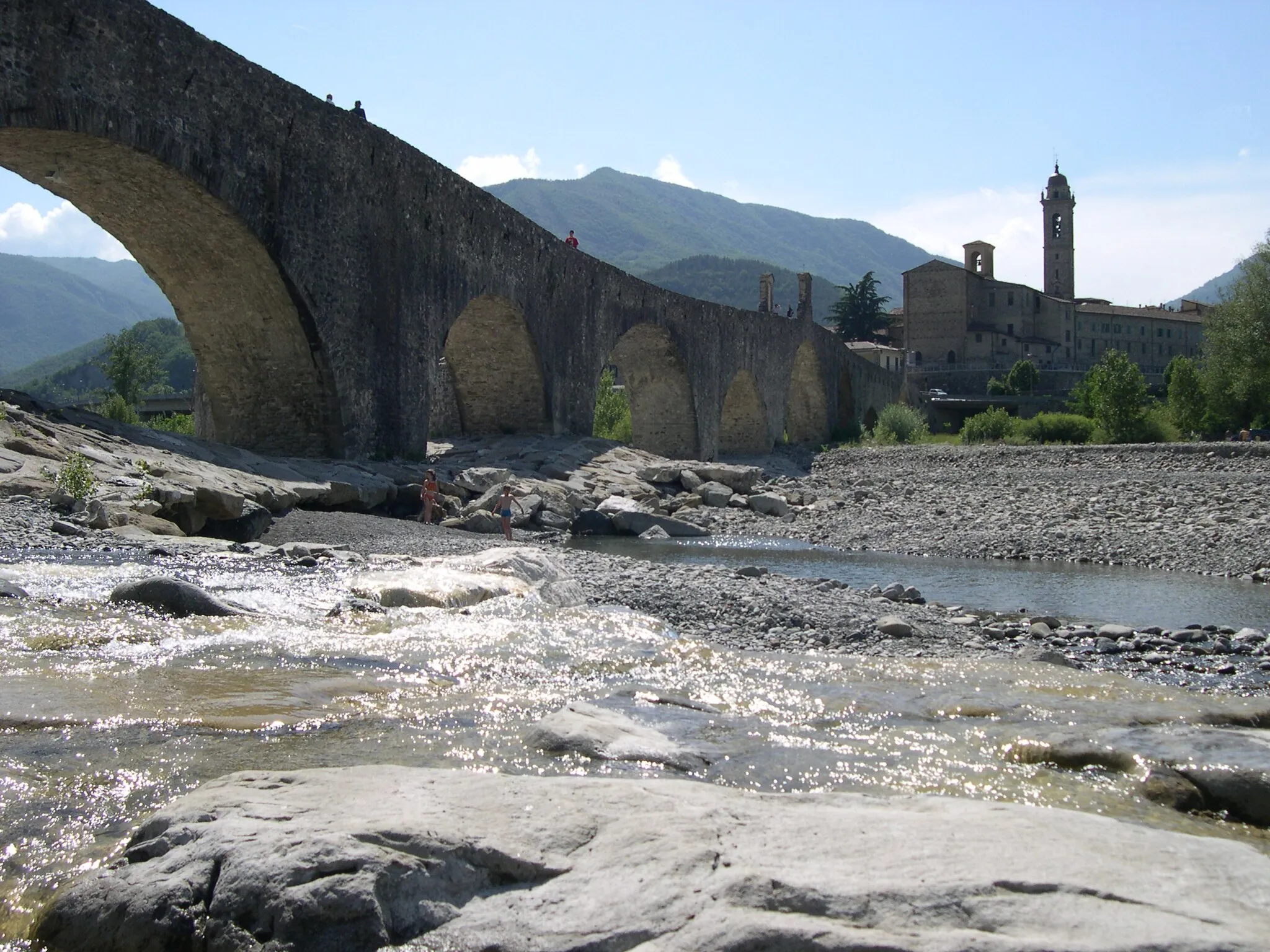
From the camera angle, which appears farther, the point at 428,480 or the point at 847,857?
the point at 428,480

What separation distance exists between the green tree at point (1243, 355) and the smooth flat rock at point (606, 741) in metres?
34.2

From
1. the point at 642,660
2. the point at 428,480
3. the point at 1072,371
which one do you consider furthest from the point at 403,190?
the point at 1072,371

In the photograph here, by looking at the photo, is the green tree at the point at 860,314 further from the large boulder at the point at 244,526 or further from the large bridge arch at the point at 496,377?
the large boulder at the point at 244,526

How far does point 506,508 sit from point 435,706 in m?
10.0

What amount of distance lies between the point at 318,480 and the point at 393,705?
9.11 m

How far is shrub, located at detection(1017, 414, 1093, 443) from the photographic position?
1495 inches

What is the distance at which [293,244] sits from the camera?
47.5 ft

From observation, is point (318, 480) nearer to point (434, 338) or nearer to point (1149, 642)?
point (434, 338)

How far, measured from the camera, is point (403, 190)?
1711cm

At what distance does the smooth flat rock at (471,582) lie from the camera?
780cm

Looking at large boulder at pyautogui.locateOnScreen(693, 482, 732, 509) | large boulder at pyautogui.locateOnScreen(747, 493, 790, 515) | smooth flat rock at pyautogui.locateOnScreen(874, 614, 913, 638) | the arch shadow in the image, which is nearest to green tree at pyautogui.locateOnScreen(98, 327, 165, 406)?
the arch shadow

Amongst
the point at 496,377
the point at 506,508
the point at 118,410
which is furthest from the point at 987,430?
the point at 118,410

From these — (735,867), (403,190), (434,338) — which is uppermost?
(403,190)

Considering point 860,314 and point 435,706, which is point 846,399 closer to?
point 860,314
